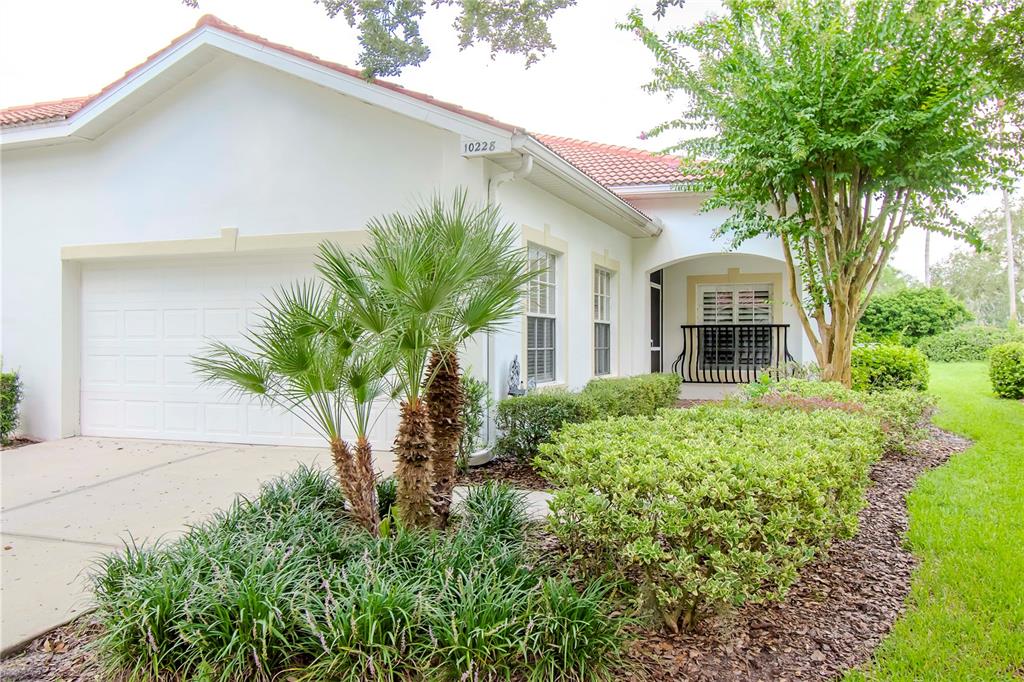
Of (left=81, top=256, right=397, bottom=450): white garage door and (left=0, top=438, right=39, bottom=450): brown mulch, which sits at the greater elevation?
(left=81, top=256, right=397, bottom=450): white garage door

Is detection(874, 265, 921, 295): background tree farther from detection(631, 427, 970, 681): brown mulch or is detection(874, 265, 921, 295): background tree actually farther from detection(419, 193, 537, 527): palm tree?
detection(419, 193, 537, 527): palm tree

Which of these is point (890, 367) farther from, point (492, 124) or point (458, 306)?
point (458, 306)

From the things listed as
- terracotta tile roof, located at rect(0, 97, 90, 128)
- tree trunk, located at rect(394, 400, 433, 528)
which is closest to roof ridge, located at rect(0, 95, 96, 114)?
terracotta tile roof, located at rect(0, 97, 90, 128)

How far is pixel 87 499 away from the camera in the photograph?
242 inches

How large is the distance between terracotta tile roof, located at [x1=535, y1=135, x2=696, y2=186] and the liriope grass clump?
8731mm

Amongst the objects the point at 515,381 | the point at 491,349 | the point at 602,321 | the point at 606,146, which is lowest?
the point at 515,381

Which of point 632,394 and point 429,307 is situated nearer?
point 429,307

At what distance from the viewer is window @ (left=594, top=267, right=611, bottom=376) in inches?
440

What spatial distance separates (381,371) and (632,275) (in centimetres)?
924

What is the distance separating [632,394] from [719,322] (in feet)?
20.3

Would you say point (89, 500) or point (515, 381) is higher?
point (515, 381)

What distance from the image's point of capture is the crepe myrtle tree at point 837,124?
780 centimetres

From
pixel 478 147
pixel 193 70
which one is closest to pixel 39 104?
→ pixel 193 70

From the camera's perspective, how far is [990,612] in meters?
3.79
